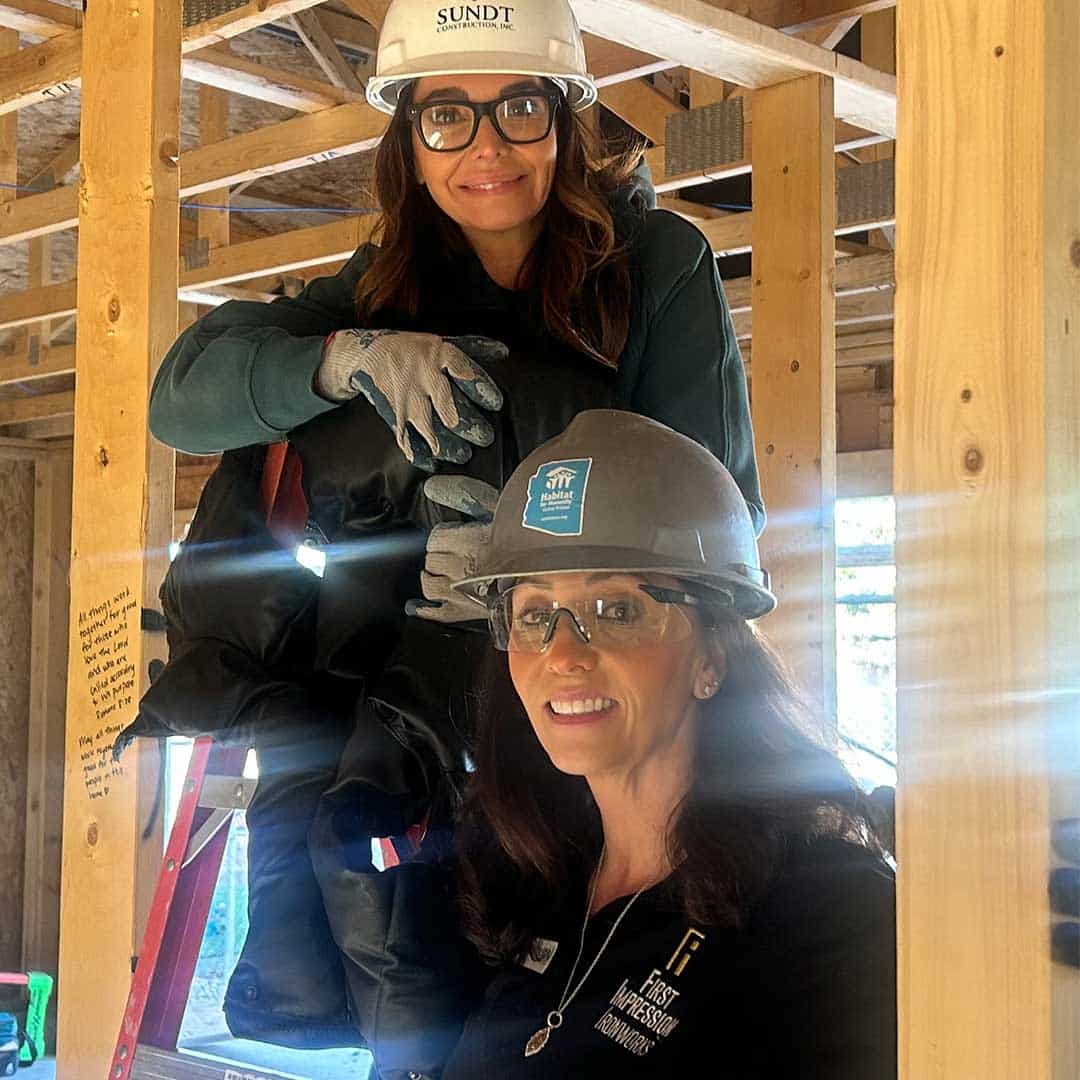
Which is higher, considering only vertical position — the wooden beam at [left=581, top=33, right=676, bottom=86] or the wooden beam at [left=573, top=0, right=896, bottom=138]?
the wooden beam at [left=581, top=33, right=676, bottom=86]

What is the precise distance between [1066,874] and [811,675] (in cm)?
208

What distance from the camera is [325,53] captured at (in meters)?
4.56

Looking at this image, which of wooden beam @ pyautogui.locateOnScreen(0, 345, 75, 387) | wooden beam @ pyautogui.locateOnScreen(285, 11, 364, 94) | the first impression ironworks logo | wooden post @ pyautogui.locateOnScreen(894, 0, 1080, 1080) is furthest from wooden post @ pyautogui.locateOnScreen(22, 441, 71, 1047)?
wooden post @ pyautogui.locateOnScreen(894, 0, 1080, 1080)

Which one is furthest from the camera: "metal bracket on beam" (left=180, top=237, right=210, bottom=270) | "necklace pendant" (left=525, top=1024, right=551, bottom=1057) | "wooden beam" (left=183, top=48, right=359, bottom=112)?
"metal bracket on beam" (left=180, top=237, right=210, bottom=270)

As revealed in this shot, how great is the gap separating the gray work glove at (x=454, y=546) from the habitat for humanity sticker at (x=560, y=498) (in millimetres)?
105

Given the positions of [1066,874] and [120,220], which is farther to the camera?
[120,220]

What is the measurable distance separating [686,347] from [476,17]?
472mm

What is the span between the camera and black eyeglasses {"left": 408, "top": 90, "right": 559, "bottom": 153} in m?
1.79

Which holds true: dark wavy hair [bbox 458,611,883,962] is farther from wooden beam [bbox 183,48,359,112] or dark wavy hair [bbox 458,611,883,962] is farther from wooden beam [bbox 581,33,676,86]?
wooden beam [bbox 183,48,359,112]

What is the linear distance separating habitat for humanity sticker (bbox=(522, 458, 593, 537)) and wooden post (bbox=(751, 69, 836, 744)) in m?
1.48

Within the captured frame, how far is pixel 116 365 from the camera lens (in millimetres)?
2137

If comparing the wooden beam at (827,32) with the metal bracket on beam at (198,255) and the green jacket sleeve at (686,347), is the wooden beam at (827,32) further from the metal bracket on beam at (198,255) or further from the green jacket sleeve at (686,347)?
the metal bracket on beam at (198,255)

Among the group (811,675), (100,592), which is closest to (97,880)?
(100,592)

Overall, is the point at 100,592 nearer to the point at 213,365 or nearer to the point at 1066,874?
the point at 213,365
